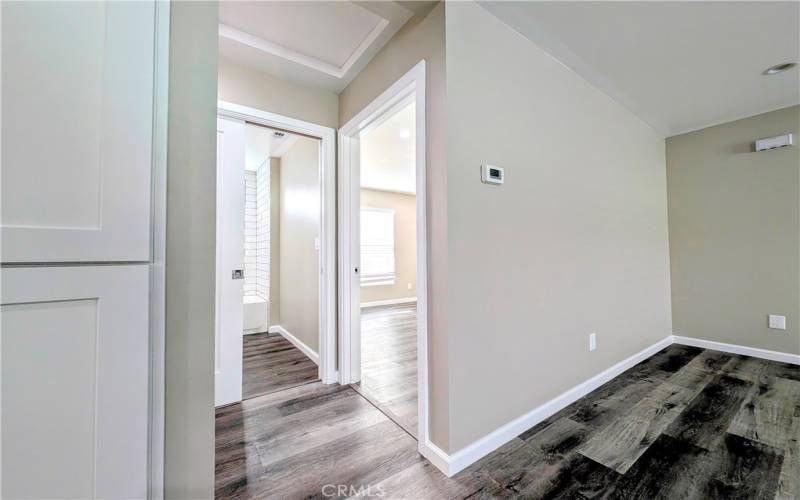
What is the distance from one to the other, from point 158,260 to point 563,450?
2.04m

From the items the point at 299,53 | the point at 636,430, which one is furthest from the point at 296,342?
the point at 636,430

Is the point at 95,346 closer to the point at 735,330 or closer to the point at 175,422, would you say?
the point at 175,422

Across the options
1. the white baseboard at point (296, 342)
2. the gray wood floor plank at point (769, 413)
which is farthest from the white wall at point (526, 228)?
the white baseboard at point (296, 342)

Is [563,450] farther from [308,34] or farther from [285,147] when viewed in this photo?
[285,147]

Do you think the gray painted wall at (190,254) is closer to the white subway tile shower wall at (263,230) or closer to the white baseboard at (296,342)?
the white baseboard at (296,342)

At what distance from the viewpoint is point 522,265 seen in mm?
1841

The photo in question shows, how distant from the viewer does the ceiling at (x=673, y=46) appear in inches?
66.9

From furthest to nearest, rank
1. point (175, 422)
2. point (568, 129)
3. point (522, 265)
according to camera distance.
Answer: point (568, 129) < point (522, 265) < point (175, 422)

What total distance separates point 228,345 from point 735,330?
491 centimetres

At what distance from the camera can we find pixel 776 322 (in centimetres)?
293

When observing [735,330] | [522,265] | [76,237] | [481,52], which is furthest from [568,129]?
[735,330]

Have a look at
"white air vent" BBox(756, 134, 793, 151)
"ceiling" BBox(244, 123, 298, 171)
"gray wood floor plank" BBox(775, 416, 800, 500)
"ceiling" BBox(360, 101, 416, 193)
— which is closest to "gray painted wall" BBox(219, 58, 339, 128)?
"ceiling" BBox(360, 101, 416, 193)

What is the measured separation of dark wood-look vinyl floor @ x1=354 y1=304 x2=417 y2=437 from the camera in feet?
6.87

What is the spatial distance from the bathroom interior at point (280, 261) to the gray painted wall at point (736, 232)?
4.11 metres
